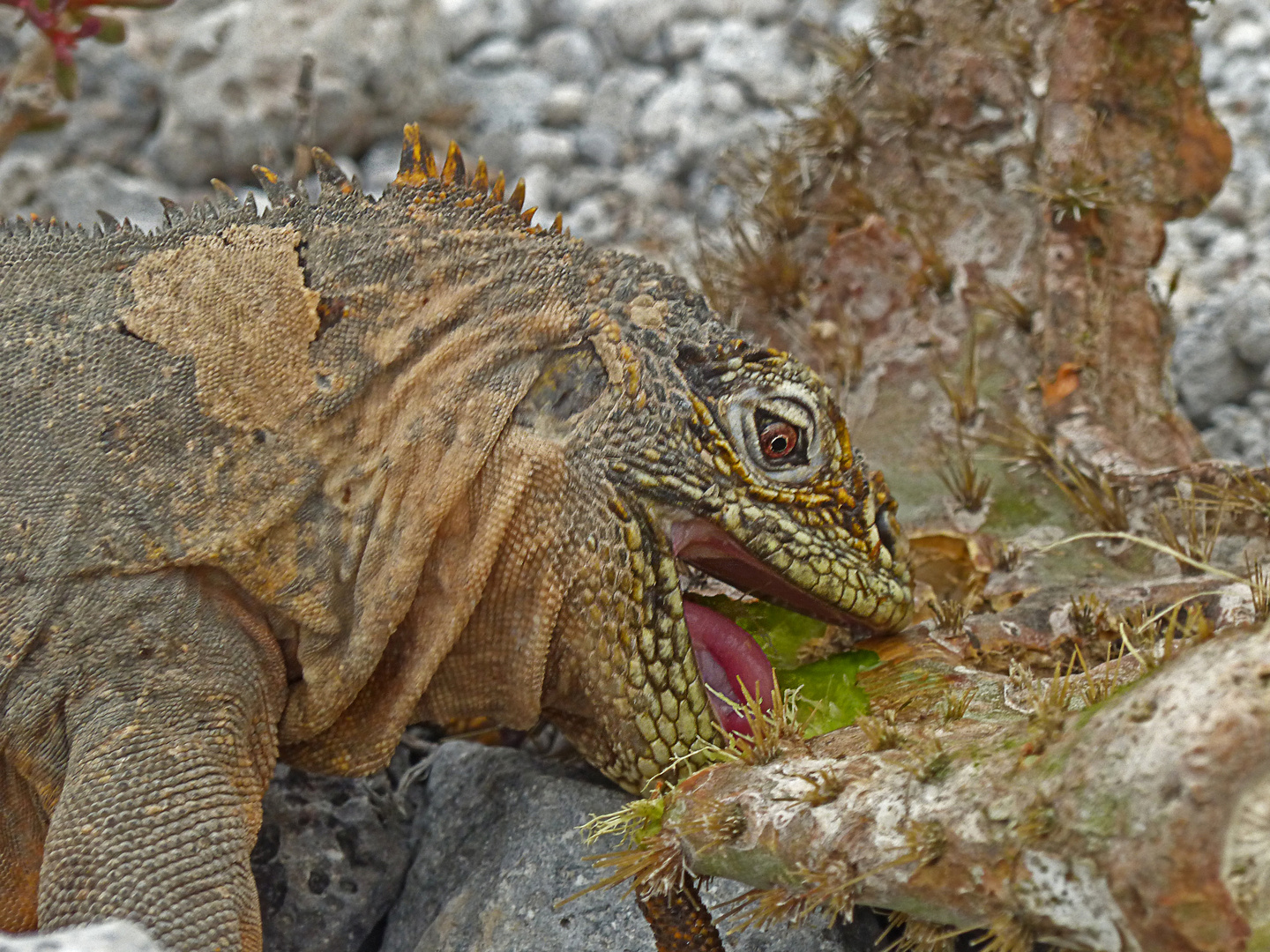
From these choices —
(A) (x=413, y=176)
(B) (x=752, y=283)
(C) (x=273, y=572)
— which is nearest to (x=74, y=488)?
(C) (x=273, y=572)

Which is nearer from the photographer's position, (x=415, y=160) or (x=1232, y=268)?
(x=415, y=160)

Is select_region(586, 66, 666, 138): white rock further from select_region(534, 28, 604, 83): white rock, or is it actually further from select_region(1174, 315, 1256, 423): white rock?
select_region(1174, 315, 1256, 423): white rock

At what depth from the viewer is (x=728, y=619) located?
4016 millimetres

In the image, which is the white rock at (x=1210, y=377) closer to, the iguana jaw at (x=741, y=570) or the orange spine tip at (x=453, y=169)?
the iguana jaw at (x=741, y=570)

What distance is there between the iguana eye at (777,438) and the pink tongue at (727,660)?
54cm

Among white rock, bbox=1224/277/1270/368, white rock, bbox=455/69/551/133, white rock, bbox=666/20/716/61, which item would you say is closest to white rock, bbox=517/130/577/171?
white rock, bbox=455/69/551/133

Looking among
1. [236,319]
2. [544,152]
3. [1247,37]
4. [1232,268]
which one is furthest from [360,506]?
[1247,37]

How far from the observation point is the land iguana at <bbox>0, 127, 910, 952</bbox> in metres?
3.43

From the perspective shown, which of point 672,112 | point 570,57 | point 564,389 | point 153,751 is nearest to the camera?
point 153,751

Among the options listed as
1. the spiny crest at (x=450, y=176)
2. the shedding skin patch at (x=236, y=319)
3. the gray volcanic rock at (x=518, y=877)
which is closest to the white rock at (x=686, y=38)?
the spiny crest at (x=450, y=176)

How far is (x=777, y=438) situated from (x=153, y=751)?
1884 millimetres

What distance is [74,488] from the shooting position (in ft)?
11.4

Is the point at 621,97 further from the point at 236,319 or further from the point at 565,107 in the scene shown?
the point at 236,319

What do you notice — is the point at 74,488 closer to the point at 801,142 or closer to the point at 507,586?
the point at 507,586
